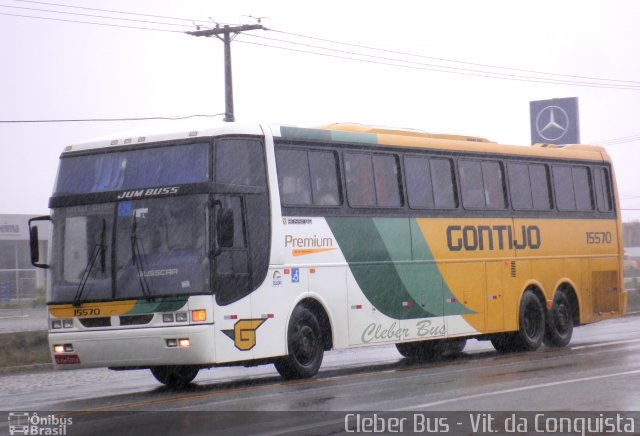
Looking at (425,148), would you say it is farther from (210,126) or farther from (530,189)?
(210,126)

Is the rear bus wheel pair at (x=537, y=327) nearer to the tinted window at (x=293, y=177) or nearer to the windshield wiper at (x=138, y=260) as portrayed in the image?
the tinted window at (x=293, y=177)

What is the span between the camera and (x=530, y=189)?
23.0 metres

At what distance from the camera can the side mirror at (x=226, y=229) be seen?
51.4 ft

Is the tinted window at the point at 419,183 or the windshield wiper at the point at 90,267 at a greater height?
the tinted window at the point at 419,183

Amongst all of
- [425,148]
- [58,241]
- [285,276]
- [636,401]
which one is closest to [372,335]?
[285,276]

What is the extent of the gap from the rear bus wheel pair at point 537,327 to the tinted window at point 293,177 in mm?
6152

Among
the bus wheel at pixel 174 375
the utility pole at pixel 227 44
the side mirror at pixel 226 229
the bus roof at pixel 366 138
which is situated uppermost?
the utility pole at pixel 227 44

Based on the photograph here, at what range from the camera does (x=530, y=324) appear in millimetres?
22516

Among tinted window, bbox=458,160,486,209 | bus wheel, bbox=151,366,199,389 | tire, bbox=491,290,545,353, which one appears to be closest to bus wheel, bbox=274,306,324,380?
bus wheel, bbox=151,366,199,389

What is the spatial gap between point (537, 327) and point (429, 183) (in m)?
3.88

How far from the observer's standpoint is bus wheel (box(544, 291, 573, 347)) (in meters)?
23.0

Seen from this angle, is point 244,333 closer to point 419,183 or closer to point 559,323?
point 419,183

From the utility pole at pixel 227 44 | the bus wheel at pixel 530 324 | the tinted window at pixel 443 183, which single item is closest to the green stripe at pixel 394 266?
the tinted window at pixel 443 183

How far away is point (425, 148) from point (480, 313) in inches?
119
